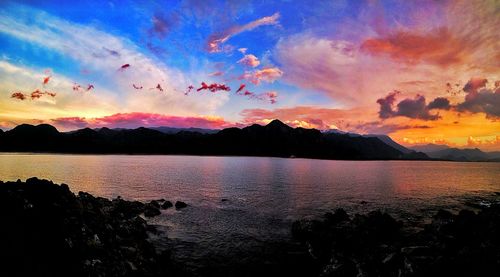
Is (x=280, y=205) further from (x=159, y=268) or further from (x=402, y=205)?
(x=159, y=268)

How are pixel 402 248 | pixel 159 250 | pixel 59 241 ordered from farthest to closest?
→ pixel 159 250, pixel 402 248, pixel 59 241

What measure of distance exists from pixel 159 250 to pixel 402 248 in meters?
22.3

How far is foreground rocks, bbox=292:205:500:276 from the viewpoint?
19.0 m

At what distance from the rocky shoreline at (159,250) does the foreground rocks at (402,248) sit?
6 cm

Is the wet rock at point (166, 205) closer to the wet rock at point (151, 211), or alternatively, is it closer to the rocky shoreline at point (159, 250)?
the wet rock at point (151, 211)

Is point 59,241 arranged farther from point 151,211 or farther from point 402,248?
point 402,248

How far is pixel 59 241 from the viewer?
861 inches

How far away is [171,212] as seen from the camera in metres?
48.4

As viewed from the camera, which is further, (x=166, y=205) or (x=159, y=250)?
(x=166, y=205)

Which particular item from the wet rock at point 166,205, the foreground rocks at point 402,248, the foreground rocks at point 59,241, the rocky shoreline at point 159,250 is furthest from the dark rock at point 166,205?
the foreground rocks at point 402,248

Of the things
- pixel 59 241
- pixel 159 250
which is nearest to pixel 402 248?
pixel 159 250

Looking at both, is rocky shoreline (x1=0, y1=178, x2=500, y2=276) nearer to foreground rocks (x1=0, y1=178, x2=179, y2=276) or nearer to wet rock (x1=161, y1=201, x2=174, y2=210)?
foreground rocks (x1=0, y1=178, x2=179, y2=276)

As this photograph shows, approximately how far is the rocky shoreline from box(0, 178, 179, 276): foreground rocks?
56 mm

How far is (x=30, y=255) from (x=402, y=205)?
5901cm
